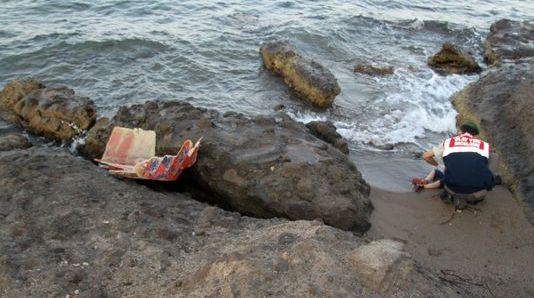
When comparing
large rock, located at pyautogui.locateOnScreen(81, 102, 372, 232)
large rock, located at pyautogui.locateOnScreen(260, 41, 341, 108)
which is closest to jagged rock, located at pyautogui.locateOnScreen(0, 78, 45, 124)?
large rock, located at pyautogui.locateOnScreen(81, 102, 372, 232)

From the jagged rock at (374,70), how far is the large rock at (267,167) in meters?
5.24

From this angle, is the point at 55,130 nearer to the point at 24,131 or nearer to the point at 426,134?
the point at 24,131

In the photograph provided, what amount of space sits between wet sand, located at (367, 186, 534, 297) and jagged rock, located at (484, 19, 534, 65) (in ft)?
24.6

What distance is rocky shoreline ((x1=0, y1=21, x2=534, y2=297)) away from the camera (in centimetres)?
385

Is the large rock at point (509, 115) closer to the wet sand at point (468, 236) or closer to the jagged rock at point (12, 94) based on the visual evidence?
the wet sand at point (468, 236)

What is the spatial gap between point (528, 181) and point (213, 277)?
15.3ft

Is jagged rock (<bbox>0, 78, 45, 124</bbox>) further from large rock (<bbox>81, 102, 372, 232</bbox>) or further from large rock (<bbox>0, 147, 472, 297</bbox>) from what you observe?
large rock (<bbox>0, 147, 472, 297</bbox>)

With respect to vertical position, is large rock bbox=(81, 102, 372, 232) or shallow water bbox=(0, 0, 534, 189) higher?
large rock bbox=(81, 102, 372, 232)

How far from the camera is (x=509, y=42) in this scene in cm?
1358

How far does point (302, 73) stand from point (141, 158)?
4.80 m

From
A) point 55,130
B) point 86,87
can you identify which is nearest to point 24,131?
point 55,130

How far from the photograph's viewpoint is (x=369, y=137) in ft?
28.2

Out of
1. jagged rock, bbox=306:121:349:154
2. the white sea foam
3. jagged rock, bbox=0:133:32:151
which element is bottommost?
the white sea foam

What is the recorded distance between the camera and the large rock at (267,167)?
5648 millimetres
